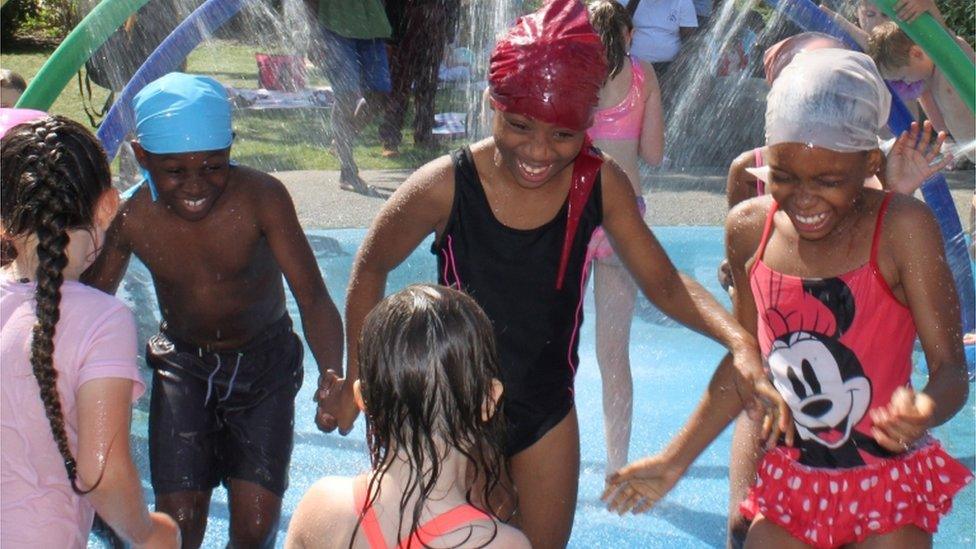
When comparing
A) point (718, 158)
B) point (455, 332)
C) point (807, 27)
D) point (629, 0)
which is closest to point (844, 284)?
point (455, 332)

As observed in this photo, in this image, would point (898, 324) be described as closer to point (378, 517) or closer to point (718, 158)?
point (378, 517)

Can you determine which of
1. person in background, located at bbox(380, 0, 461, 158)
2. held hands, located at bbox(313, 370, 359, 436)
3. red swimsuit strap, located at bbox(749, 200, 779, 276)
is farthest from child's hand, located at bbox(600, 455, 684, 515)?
person in background, located at bbox(380, 0, 461, 158)

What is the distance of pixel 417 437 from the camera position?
219 cm

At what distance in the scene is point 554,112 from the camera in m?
2.90

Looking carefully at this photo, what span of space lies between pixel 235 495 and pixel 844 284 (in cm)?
167

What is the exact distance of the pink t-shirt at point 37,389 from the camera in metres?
2.31

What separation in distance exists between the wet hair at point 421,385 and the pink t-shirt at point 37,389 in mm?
475

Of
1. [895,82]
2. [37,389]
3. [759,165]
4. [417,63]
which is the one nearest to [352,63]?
[417,63]

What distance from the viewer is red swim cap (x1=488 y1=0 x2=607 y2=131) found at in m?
2.90

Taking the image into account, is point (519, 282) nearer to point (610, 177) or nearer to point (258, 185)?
point (610, 177)

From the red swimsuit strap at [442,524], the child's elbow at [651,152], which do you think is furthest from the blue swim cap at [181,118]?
the child's elbow at [651,152]

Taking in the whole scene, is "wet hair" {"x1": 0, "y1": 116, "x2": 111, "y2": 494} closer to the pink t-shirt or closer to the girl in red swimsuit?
the pink t-shirt

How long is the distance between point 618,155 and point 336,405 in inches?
82.1

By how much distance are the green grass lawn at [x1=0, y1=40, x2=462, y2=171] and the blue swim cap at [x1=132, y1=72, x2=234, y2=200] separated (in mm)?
6220
